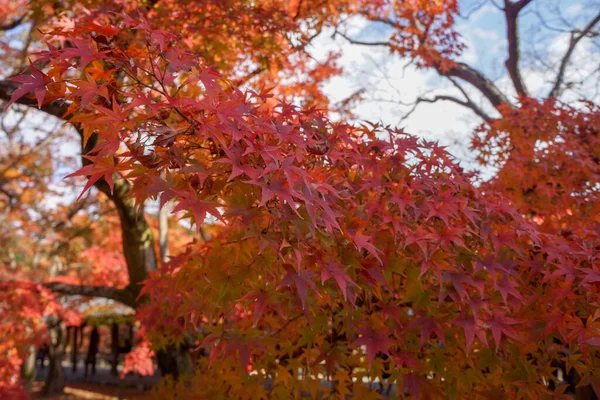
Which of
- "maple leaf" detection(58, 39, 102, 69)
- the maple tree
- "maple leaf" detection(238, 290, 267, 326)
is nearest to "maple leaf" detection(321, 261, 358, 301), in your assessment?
the maple tree

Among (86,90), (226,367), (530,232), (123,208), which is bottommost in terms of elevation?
(226,367)

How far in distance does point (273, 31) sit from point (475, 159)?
310 cm

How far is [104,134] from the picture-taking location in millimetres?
1726

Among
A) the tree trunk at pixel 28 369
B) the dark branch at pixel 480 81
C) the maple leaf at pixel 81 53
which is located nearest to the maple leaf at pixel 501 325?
the maple leaf at pixel 81 53

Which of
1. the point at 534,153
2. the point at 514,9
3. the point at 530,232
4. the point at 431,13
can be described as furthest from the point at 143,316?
the point at 514,9

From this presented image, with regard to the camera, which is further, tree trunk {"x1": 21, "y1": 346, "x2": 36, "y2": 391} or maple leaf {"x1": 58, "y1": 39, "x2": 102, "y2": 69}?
tree trunk {"x1": 21, "y1": 346, "x2": 36, "y2": 391}

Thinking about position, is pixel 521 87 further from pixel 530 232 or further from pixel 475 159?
pixel 530 232

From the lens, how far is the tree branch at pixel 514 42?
33.0 feet

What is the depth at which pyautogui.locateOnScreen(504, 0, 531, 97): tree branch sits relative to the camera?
396 inches

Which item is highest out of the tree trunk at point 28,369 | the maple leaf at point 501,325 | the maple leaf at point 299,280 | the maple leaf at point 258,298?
the maple leaf at point 299,280

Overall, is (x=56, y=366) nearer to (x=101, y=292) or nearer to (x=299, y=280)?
(x=101, y=292)

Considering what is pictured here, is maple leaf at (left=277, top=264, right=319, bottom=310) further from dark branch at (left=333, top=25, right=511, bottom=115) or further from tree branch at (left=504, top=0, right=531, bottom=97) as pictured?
dark branch at (left=333, top=25, right=511, bottom=115)

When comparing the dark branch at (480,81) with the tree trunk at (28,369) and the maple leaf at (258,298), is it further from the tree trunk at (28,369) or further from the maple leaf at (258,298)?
the tree trunk at (28,369)

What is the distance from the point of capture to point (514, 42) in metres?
10.7
